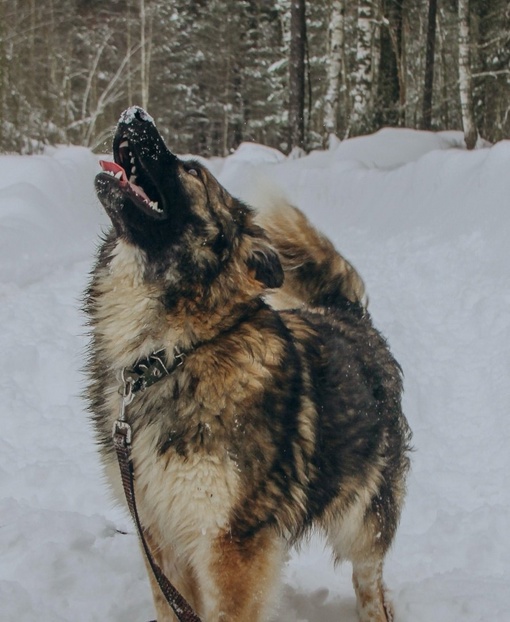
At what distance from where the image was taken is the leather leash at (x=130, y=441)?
7.45ft

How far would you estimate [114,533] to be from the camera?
3.36 metres

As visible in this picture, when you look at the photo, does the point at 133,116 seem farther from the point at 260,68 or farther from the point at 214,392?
the point at 260,68

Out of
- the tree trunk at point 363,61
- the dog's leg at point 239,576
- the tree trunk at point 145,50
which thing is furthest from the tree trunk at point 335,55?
the dog's leg at point 239,576

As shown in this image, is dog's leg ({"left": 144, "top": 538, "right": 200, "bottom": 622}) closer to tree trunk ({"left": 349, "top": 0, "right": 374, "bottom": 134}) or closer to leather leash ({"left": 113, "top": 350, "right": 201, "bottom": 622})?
leather leash ({"left": 113, "top": 350, "right": 201, "bottom": 622})

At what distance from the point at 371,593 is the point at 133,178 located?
1834mm

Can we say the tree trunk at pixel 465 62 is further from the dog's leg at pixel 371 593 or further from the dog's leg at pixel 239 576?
the dog's leg at pixel 239 576

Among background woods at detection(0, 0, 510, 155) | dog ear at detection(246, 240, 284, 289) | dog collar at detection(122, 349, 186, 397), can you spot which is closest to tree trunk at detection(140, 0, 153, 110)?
background woods at detection(0, 0, 510, 155)

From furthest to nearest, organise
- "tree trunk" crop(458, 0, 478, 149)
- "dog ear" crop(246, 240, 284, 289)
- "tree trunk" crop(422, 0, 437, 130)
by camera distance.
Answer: "tree trunk" crop(422, 0, 437, 130)
"tree trunk" crop(458, 0, 478, 149)
"dog ear" crop(246, 240, 284, 289)

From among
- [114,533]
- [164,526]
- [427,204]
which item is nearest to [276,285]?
[164,526]

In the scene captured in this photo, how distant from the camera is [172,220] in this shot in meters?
2.42

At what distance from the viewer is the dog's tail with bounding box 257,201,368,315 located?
3.24 m

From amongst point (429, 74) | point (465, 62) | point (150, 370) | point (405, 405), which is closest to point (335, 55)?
point (429, 74)

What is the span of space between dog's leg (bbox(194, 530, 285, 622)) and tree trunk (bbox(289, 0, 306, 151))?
17458 millimetres

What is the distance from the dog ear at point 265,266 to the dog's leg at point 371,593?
4.02ft
